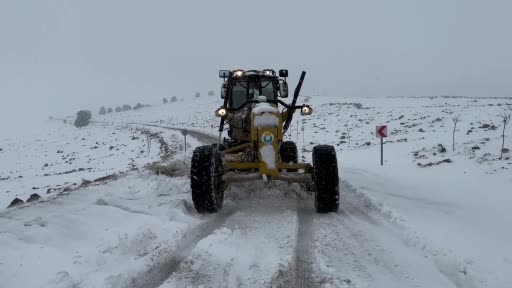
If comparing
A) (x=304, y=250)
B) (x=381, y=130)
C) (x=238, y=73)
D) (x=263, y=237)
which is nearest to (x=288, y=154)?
(x=238, y=73)

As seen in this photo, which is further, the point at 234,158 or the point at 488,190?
the point at 488,190

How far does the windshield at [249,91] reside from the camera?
31.7ft

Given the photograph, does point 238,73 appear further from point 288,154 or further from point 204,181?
point 204,181

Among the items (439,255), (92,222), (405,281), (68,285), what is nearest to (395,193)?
(439,255)

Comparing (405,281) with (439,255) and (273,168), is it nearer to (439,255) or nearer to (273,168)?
(439,255)

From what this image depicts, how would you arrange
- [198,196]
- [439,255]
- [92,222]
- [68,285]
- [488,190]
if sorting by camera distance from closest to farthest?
[68,285]
[439,255]
[92,222]
[198,196]
[488,190]

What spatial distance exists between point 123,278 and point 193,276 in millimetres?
691

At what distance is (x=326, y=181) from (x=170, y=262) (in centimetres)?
294

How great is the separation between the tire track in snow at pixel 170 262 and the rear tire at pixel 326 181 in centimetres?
161

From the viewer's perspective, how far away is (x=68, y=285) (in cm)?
382

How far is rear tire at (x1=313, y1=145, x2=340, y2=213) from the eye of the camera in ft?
21.7

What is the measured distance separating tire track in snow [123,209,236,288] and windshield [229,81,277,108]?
412cm

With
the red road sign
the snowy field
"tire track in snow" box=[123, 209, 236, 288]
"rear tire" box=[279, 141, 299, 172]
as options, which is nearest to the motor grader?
the snowy field

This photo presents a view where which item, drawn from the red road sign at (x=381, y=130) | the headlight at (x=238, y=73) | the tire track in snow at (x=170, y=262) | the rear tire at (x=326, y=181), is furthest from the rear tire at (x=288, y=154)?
the red road sign at (x=381, y=130)
